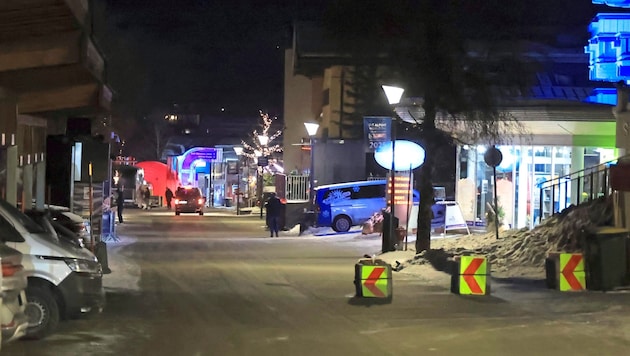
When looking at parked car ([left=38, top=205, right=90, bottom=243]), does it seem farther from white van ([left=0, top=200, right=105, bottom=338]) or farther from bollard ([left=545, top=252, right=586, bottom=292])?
bollard ([left=545, top=252, right=586, bottom=292])

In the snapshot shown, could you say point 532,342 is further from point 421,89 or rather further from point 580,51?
point 580,51

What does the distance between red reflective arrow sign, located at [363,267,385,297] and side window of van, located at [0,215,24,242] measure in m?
6.30

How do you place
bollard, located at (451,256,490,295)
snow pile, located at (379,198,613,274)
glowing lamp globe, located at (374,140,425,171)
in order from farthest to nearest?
glowing lamp globe, located at (374,140,425,171), snow pile, located at (379,198,613,274), bollard, located at (451,256,490,295)

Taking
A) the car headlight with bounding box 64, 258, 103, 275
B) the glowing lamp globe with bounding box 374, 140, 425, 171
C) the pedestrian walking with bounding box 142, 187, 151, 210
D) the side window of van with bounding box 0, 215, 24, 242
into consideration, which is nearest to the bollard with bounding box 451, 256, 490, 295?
the car headlight with bounding box 64, 258, 103, 275

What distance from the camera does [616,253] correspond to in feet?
51.4

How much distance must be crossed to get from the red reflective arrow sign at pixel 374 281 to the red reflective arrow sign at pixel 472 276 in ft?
5.84

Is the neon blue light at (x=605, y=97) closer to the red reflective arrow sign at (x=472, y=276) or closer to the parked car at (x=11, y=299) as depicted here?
the red reflective arrow sign at (x=472, y=276)

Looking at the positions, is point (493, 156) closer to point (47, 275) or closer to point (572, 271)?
point (572, 271)

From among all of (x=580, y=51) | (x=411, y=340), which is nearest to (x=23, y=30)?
(x=411, y=340)

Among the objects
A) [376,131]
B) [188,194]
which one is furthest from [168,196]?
[376,131]

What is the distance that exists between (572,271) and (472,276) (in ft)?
6.29

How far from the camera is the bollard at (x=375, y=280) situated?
14.9 metres

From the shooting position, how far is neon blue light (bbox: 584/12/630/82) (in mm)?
24906

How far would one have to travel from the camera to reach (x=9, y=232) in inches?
422
